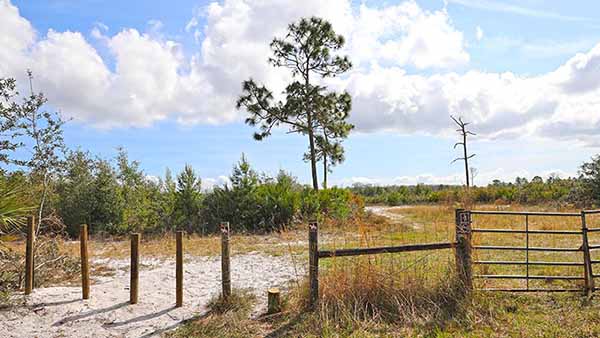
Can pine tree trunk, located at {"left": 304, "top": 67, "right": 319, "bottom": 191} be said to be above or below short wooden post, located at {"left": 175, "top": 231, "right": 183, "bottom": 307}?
above

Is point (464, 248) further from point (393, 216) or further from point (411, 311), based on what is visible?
point (393, 216)

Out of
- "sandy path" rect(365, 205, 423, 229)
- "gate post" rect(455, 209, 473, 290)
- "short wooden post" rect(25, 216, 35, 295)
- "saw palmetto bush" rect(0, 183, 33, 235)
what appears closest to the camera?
"gate post" rect(455, 209, 473, 290)

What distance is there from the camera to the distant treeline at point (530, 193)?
22.5 m

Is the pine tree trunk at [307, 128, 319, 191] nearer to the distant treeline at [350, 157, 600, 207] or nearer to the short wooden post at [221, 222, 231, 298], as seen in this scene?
the distant treeline at [350, 157, 600, 207]

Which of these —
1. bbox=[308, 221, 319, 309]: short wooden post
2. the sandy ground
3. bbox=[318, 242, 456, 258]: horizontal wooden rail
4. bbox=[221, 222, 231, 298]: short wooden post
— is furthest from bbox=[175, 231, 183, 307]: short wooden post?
bbox=[318, 242, 456, 258]: horizontal wooden rail

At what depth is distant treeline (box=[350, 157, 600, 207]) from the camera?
2248 centimetres

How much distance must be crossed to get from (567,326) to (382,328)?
2.08 m

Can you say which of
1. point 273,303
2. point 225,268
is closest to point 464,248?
point 273,303

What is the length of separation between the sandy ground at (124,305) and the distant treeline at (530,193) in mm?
9604

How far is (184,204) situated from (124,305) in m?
11.1

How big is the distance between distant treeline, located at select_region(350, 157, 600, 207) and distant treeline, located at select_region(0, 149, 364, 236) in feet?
17.3

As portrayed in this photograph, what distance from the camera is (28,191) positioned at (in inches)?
290

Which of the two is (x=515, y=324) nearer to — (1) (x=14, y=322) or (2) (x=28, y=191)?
(1) (x=14, y=322)

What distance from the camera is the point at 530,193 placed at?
2755 centimetres
